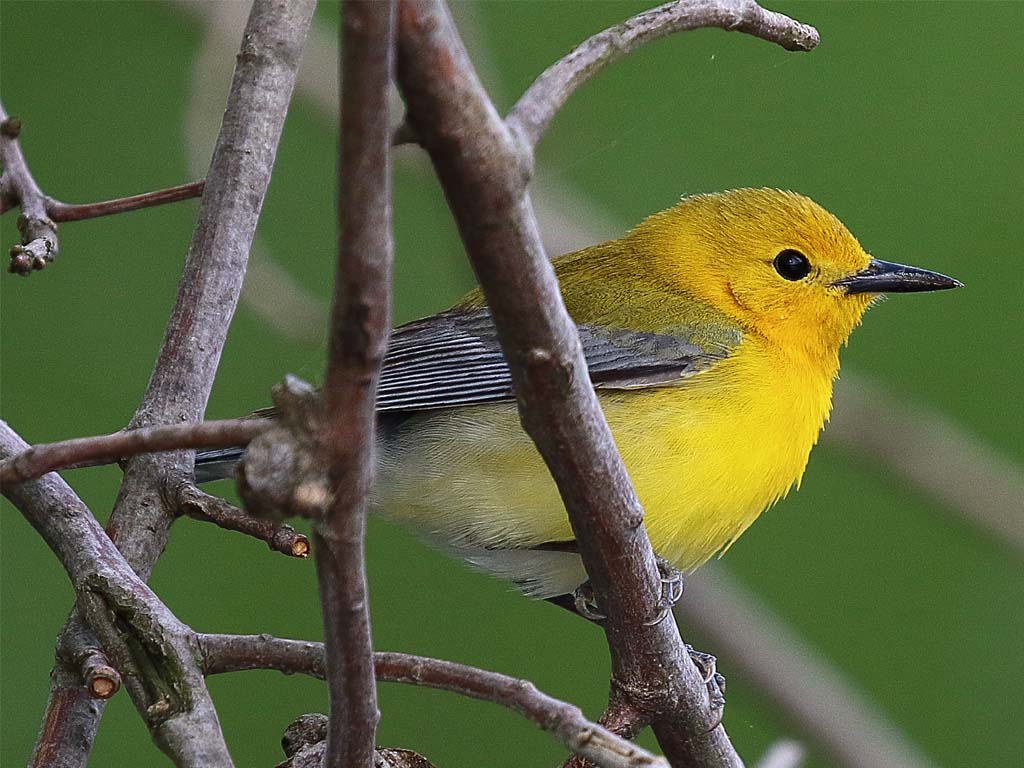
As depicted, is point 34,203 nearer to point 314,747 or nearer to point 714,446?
point 314,747

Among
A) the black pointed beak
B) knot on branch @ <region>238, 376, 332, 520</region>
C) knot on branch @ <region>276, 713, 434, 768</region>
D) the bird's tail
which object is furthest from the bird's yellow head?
knot on branch @ <region>238, 376, 332, 520</region>

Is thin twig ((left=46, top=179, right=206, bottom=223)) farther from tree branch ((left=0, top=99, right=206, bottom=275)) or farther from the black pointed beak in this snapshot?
the black pointed beak

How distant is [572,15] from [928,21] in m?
1.28

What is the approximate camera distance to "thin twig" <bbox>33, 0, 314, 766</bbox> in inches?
88.2

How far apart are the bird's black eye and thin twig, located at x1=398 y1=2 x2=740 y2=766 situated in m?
1.83

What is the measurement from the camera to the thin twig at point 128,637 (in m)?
1.62

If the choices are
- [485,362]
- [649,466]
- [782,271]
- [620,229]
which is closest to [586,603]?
[649,466]

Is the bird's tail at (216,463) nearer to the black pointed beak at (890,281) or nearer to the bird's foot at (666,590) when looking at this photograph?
the bird's foot at (666,590)

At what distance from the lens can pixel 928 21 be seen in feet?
16.4

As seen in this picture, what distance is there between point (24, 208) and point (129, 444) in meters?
1.17

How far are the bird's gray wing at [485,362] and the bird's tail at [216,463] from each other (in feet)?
1.36

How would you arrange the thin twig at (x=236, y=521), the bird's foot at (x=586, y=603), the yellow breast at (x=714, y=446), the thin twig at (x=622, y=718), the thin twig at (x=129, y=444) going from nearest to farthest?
1. the thin twig at (x=129, y=444)
2. the thin twig at (x=236, y=521)
3. the thin twig at (x=622, y=718)
4. the bird's foot at (x=586, y=603)
5. the yellow breast at (x=714, y=446)

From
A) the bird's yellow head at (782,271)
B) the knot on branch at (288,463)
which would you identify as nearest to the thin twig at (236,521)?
the knot on branch at (288,463)

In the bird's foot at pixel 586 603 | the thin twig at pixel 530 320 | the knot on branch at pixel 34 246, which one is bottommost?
the thin twig at pixel 530 320
